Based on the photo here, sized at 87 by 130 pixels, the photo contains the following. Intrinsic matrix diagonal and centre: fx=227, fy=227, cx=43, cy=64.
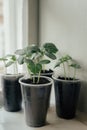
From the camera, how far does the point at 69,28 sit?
134 cm

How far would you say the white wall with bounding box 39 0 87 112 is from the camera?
1.26 meters

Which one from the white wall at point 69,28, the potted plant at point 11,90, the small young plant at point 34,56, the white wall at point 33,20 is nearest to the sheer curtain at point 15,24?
the white wall at point 33,20

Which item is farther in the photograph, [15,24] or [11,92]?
[15,24]

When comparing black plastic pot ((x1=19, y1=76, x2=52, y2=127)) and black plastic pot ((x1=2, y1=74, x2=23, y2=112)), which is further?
black plastic pot ((x1=2, y1=74, x2=23, y2=112))

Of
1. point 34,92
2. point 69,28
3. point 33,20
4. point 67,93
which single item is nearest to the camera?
point 34,92

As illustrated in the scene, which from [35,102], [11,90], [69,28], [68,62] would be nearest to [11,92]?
[11,90]

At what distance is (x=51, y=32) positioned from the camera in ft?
4.83

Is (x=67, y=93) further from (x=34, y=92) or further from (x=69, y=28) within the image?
(x=69, y=28)

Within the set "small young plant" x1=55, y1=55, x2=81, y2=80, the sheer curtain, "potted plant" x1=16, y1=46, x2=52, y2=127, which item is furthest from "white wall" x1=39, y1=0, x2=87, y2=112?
"potted plant" x1=16, y1=46, x2=52, y2=127

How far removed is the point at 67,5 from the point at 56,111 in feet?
2.05

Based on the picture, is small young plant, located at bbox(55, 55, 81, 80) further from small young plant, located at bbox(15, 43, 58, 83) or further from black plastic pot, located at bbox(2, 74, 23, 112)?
black plastic pot, located at bbox(2, 74, 23, 112)

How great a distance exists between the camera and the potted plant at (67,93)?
122cm

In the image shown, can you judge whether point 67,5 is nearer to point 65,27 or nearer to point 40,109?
point 65,27

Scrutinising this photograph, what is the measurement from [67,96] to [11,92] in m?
0.33
